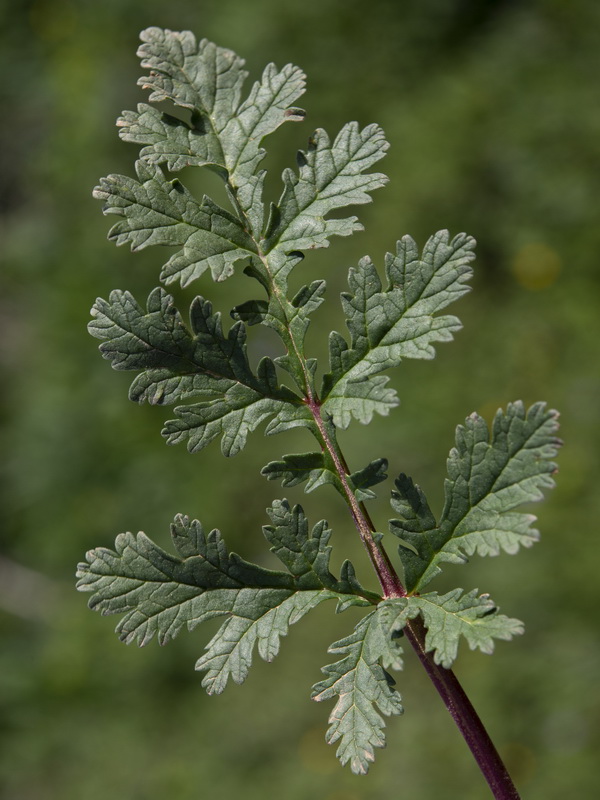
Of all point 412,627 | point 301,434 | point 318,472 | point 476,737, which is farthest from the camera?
point 301,434

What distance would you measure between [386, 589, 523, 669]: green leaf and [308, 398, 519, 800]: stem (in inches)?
1.5

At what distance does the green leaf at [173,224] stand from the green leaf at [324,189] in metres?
0.09

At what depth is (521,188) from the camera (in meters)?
5.56

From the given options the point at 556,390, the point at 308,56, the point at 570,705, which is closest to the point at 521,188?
the point at 556,390

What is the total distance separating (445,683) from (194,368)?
699mm

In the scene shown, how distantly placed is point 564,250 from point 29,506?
16.1ft

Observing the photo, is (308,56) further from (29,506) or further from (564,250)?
(29,506)

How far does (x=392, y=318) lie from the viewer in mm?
1556

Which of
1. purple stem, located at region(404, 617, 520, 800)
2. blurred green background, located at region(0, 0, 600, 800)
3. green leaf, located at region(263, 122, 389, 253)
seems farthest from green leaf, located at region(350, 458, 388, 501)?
blurred green background, located at region(0, 0, 600, 800)

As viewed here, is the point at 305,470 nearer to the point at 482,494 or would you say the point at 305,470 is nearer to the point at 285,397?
the point at 285,397

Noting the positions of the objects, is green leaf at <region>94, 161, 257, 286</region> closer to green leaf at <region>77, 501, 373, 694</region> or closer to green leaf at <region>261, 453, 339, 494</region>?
green leaf at <region>261, 453, 339, 494</region>

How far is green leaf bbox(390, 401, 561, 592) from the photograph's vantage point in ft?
4.60

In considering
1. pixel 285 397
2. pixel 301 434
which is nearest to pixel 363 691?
pixel 285 397

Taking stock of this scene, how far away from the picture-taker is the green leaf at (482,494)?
140 cm
